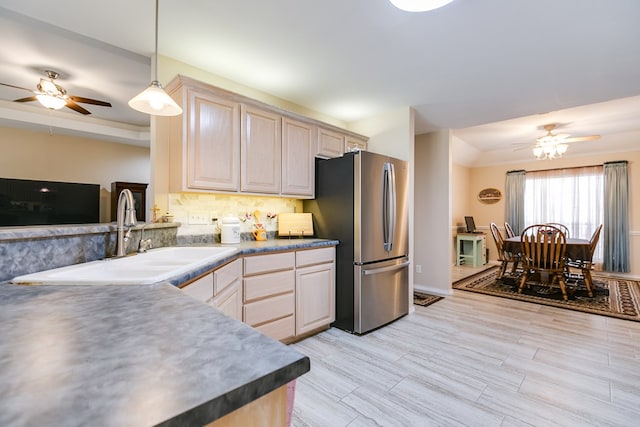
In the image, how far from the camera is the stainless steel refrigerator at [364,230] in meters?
2.77

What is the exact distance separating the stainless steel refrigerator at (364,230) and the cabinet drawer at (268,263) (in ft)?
2.02

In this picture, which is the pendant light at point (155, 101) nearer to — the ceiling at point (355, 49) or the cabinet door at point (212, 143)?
the cabinet door at point (212, 143)

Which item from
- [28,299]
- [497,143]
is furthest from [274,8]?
[497,143]

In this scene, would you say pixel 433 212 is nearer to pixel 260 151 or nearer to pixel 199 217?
pixel 260 151

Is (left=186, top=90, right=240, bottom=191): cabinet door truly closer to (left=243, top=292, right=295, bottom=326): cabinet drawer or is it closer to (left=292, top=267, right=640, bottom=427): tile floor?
(left=243, top=292, right=295, bottom=326): cabinet drawer

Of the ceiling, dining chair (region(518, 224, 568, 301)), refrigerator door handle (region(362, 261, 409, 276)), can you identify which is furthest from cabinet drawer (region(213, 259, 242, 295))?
dining chair (region(518, 224, 568, 301))

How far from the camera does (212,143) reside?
234 centimetres

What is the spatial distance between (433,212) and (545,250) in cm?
159

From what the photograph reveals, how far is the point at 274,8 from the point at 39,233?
179 centimetres

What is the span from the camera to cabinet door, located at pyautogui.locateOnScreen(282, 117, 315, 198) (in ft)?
9.40

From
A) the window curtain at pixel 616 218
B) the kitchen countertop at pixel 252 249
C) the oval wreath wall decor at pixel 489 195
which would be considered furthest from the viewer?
the oval wreath wall decor at pixel 489 195

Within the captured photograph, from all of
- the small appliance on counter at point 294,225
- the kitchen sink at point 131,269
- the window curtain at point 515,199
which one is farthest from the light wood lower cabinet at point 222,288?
the window curtain at point 515,199

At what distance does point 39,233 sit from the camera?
47.3 inches

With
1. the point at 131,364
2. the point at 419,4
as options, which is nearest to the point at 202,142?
the point at 419,4
